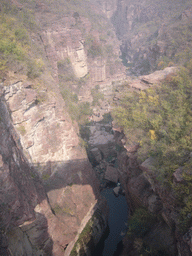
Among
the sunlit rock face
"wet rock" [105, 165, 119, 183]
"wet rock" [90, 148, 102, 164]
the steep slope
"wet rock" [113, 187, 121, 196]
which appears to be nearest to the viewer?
the steep slope

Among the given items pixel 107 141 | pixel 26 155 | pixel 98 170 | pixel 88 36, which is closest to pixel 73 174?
pixel 26 155

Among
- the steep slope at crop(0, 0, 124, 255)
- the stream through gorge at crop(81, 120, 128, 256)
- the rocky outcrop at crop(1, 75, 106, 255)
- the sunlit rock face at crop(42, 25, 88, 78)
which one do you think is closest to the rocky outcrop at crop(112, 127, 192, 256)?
the stream through gorge at crop(81, 120, 128, 256)

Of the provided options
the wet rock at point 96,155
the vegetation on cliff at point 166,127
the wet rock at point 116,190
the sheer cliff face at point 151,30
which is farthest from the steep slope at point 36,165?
the sheer cliff face at point 151,30

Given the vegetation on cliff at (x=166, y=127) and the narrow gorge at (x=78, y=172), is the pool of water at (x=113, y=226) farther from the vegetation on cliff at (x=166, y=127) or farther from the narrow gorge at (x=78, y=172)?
the vegetation on cliff at (x=166, y=127)

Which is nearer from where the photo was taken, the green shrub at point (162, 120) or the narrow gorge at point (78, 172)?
the narrow gorge at point (78, 172)

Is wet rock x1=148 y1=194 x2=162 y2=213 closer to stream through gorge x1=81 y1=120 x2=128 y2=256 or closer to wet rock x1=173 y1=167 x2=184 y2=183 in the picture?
wet rock x1=173 y1=167 x2=184 y2=183

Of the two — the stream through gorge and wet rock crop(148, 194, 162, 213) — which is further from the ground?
wet rock crop(148, 194, 162, 213)

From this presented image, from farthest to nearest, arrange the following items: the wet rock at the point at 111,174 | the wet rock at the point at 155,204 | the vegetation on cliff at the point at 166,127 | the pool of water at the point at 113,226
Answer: the wet rock at the point at 111,174, the pool of water at the point at 113,226, the wet rock at the point at 155,204, the vegetation on cliff at the point at 166,127

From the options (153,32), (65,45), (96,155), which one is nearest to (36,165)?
(96,155)
